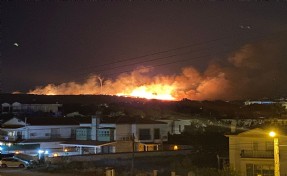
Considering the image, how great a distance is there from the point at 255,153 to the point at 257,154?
0.17 m

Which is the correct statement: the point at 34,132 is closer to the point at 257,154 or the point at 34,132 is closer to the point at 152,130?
the point at 152,130

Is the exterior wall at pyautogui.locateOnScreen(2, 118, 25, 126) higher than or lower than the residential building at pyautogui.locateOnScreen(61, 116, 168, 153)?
higher

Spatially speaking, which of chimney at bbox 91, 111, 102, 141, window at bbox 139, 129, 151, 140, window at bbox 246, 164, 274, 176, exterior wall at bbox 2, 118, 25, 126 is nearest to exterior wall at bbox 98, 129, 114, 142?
chimney at bbox 91, 111, 102, 141

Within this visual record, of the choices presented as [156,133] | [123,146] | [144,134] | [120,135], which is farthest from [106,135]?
[156,133]

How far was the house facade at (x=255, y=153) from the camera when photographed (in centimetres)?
3128

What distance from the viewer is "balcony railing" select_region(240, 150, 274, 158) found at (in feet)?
103

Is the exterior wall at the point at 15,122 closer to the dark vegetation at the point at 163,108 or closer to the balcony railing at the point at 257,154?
the dark vegetation at the point at 163,108

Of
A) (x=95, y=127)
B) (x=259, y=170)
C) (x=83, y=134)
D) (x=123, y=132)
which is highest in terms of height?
(x=95, y=127)

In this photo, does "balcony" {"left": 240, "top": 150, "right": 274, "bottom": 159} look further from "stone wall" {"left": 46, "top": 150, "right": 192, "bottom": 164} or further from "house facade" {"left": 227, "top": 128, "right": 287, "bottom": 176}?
"stone wall" {"left": 46, "top": 150, "right": 192, "bottom": 164}

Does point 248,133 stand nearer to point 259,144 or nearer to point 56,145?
point 259,144

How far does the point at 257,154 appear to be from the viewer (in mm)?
31922

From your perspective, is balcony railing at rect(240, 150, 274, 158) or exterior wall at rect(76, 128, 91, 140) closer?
balcony railing at rect(240, 150, 274, 158)

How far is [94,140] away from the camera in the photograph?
5334 centimetres

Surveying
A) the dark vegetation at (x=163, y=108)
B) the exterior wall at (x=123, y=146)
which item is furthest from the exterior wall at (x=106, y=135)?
the dark vegetation at (x=163, y=108)
